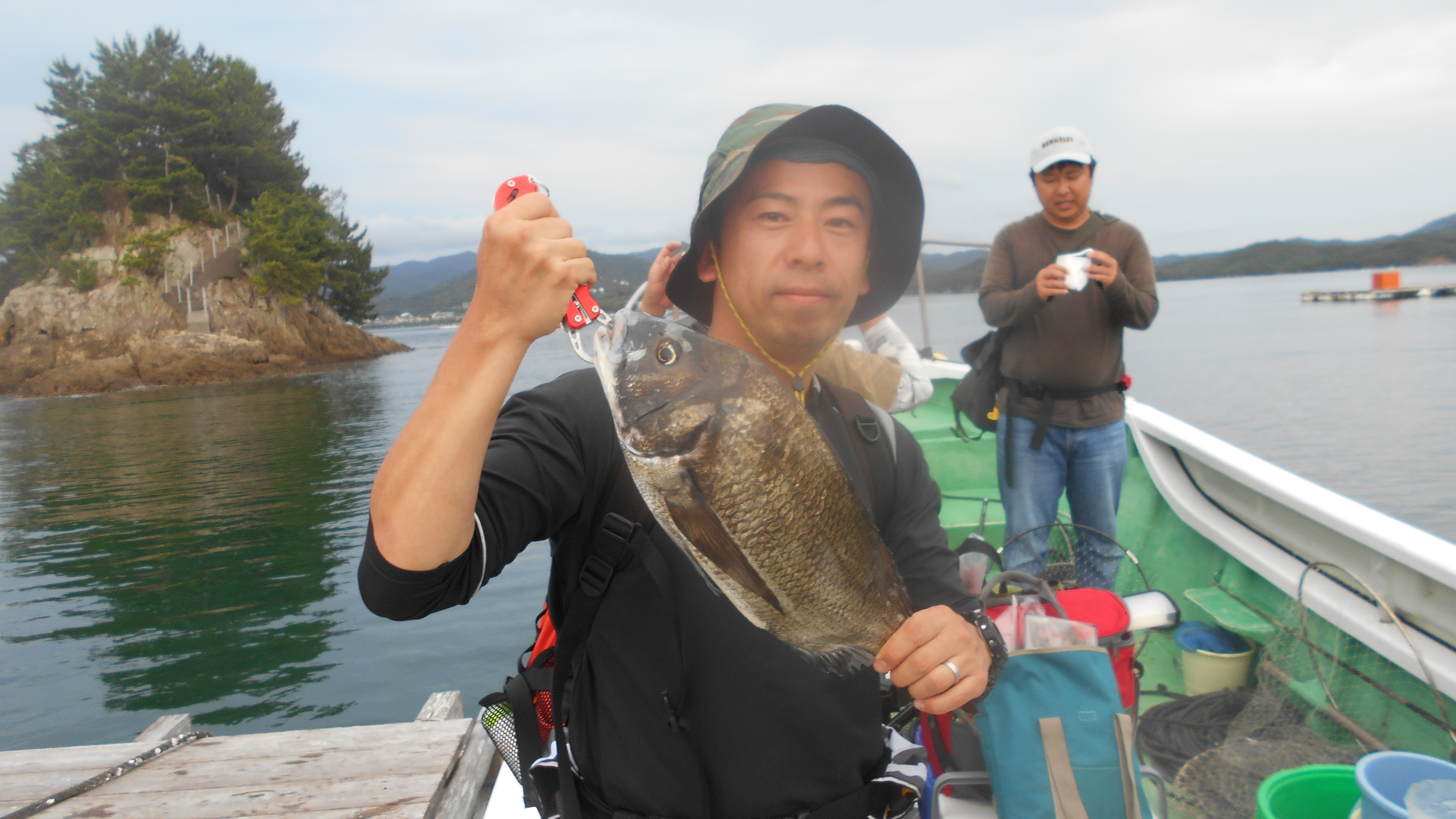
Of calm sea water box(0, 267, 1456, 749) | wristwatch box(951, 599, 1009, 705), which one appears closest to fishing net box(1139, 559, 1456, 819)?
wristwatch box(951, 599, 1009, 705)

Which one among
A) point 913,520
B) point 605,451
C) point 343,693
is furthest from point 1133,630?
point 343,693

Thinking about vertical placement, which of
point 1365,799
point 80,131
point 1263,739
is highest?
point 80,131

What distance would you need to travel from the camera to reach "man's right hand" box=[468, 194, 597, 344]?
1147 millimetres

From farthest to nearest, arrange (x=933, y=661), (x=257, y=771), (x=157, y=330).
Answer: (x=157, y=330) < (x=257, y=771) < (x=933, y=661)

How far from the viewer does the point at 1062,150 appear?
4008 mm

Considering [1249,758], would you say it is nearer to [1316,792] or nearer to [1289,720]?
[1289,720]

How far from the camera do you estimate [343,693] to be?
6684 millimetres

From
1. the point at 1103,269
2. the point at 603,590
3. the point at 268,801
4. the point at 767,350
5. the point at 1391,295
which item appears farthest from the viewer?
the point at 1391,295

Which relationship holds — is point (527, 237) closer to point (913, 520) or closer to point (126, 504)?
point (913, 520)

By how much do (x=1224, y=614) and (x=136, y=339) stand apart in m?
54.3

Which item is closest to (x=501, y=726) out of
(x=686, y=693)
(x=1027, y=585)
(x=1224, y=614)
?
(x=686, y=693)

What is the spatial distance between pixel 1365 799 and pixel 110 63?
73.3 m

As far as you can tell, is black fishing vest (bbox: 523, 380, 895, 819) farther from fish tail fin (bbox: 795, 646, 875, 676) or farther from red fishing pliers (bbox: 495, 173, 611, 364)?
red fishing pliers (bbox: 495, 173, 611, 364)

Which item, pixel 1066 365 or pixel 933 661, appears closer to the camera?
pixel 933 661
